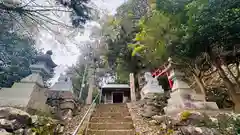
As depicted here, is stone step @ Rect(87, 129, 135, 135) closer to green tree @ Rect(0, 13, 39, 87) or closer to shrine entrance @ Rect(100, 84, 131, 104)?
green tree @ Rect(0, 13, 39, 87)

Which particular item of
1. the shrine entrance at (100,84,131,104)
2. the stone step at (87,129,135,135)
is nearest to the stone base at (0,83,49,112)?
the stone step at (87,129,135,135)

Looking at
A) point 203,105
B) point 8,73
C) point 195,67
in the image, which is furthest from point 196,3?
point 8,73

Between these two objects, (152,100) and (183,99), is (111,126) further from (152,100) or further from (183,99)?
(152,100)

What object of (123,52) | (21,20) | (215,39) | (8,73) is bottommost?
(8,73)

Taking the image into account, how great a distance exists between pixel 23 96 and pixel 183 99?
12.8ft

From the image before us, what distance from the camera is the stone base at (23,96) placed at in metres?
3.25

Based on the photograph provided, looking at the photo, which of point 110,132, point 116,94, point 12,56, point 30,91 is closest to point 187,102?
point 110,132

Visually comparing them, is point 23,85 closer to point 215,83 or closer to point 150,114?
point 150,114

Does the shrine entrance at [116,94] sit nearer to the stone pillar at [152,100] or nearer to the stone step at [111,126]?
the stone pillar at [152,100]

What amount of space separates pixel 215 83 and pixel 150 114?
352cm

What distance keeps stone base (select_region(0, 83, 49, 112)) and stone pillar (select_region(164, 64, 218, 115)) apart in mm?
3380

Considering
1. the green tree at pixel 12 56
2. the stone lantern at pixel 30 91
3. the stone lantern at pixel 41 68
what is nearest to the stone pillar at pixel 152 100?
the stone lantern at pixel 30 91

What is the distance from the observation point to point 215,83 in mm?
6336

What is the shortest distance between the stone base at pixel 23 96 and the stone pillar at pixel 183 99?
338cm
